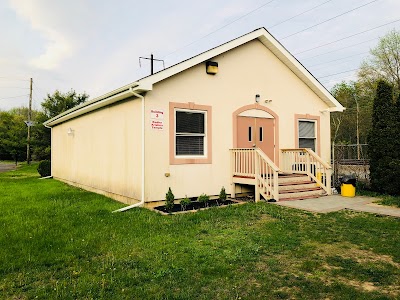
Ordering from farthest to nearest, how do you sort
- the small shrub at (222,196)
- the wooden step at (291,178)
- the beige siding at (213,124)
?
1. the wooden step at (291,178)
2. the small shrub at (222,196)
3. the beige siding at (213,124)

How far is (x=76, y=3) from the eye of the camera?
11.8 metres

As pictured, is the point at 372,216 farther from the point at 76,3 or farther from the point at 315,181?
the point at 76,3

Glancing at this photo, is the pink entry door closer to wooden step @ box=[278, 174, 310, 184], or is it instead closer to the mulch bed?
wooden step @ box=[278, 174, 310, 184]

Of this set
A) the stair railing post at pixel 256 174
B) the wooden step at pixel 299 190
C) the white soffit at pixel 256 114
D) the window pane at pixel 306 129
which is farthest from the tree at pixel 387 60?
the stair railing post at pixel 256 174

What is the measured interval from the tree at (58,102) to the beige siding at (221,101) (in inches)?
947

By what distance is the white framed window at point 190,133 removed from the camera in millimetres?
9188

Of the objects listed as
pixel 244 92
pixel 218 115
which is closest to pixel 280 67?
pixel 244 92

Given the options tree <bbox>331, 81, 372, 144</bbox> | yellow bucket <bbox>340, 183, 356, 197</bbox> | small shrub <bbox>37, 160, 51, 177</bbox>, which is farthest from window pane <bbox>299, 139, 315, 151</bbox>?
tree <bbox>331, 81, 372, 144</bbox>

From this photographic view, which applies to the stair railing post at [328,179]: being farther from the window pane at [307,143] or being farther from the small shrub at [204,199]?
the small shrub at [204,199]

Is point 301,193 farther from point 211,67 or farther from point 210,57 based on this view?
point 210,57

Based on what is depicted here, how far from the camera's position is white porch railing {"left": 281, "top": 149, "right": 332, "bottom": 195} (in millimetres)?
10590

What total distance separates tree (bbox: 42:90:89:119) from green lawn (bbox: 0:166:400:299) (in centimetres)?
2487

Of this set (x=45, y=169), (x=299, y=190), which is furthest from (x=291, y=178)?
(x=45, y=169)

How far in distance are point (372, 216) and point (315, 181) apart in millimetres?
3282
